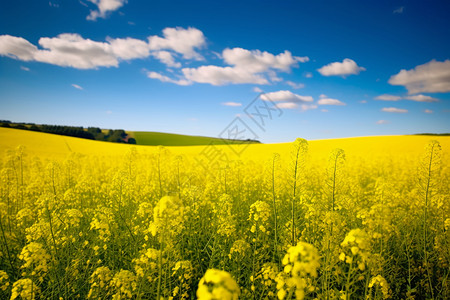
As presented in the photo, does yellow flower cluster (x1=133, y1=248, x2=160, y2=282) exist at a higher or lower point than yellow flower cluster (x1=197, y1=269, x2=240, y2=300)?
lower

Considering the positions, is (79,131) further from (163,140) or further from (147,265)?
(147,265)

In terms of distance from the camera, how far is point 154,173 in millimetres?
9164

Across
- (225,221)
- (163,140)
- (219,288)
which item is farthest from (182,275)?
(163,140)

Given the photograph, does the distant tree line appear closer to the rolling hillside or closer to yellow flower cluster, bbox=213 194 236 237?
the rolling hillside

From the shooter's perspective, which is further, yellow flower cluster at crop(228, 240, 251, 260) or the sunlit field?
yellow flower cluster at crop(228, 240, 251, 260)

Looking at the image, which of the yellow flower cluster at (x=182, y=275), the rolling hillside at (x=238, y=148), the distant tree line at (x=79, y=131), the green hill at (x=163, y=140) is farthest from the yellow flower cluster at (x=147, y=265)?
the green hill at (x=163, y=140)

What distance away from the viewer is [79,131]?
39.7 meters

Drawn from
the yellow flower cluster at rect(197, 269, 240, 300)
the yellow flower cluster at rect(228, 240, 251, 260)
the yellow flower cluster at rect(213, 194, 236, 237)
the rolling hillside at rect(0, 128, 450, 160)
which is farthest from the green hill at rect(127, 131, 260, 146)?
the yellow flower cluster at rect(197, 269, 240, 300)

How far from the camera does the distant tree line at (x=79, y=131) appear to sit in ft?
124

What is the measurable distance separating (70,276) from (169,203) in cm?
253

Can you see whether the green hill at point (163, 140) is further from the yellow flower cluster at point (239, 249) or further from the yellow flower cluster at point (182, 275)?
the yellow flower cluster at point (182, 275)

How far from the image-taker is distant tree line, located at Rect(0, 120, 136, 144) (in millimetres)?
37691

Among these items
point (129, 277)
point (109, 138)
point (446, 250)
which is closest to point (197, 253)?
point (129, 277)

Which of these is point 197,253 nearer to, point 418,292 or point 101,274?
point 101,274
